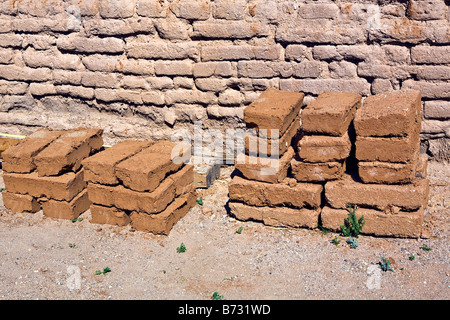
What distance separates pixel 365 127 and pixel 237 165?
1408 millimetres

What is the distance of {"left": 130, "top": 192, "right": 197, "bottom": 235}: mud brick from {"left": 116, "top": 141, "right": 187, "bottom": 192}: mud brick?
31 centimetres

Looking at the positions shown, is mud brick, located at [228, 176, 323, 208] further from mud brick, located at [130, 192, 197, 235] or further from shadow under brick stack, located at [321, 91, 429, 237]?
mud brick, located at [130, 192, 197, 235]

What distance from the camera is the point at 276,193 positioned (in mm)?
5547

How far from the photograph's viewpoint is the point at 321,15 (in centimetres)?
611

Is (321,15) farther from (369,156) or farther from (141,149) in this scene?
(141,149)

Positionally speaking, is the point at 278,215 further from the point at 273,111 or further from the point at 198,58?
the point at 198,58

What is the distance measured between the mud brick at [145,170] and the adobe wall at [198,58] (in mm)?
1312

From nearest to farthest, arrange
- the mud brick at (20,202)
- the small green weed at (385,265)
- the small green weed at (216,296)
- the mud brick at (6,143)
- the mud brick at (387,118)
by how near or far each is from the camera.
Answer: the small green weed at (216,296) → the small green weed at (385,265) → the mud brick at (387,118) → the mud brick at (20,202) → the mud brick at (6,143)

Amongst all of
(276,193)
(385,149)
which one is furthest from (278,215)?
(385,149)

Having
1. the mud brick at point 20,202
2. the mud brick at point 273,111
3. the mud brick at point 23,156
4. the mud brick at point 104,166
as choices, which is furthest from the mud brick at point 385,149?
the mud brick at point 20,202

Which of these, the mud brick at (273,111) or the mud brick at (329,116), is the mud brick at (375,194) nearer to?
the mud brick at (329,116)

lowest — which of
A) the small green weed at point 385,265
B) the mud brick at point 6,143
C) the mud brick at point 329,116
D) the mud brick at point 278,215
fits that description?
the small green weed at point 385,265

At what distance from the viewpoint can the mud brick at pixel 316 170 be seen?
5.40m

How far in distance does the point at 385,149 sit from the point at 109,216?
3071 millimetres
